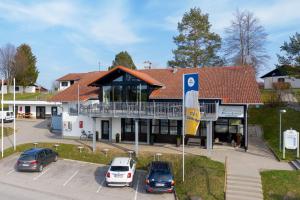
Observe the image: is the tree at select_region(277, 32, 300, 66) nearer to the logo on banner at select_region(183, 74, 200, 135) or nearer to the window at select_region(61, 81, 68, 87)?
the logo on banner at select_region(183, 74, 200, 135)

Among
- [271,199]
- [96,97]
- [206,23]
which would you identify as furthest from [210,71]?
[206,23]

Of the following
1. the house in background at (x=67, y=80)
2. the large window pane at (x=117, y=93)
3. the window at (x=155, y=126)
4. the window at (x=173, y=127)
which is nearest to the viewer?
the window at (x=173, y=127)

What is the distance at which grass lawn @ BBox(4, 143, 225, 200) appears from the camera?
65.4 ft

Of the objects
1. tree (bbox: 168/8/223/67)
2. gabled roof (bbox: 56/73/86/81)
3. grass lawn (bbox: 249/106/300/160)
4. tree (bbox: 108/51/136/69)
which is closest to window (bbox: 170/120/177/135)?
grass lawn (bbox: 249/106/300/160)

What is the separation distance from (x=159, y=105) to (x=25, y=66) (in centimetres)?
5801

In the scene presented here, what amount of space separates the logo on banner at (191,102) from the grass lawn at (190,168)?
2.72 metres

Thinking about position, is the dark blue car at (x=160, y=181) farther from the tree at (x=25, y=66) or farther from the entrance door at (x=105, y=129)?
the tree at (x=25, y=66)

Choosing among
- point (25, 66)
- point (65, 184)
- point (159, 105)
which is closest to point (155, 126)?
point (159, 105)

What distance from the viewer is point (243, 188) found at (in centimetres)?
2019

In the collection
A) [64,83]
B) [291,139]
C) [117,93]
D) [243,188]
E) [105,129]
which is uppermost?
[64,83]

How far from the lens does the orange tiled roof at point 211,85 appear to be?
1145 inches

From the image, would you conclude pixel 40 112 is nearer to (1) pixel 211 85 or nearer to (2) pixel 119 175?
(1) pixel 211 85

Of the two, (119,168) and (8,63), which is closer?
(119,168)

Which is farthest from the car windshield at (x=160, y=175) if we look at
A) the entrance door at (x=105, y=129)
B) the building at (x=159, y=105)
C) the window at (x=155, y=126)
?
the entrance door at (x=105, y=129)
